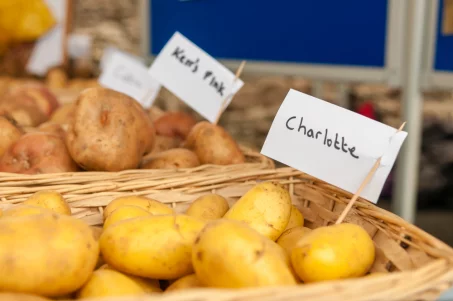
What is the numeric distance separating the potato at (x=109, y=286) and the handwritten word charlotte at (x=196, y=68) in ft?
2.04

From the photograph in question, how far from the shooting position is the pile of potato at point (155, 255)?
0.62 metres

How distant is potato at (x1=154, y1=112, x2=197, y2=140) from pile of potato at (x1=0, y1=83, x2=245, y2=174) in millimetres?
112

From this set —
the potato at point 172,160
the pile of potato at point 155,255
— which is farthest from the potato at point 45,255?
the potato at point 172,160

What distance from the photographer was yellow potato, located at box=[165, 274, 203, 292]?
682 mm

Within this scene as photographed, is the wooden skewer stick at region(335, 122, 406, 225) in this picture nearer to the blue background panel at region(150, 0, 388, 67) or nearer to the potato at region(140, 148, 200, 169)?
the potato at region(140, 148, 200, 169)

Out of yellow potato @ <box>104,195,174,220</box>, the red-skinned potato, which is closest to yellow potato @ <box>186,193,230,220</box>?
yellow potato @ <box>104,195,174,220</box>

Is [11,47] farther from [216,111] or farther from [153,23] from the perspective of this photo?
[216,111]

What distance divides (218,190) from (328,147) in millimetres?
241

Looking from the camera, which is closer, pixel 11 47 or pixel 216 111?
pixel 216 111

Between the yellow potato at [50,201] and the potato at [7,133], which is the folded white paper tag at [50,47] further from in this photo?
the yellow potato at [50,201]

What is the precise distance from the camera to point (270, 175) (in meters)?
1.04

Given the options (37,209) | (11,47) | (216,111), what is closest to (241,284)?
(37,209)

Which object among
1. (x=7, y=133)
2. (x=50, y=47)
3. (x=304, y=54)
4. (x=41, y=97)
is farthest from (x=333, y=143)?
(x=50, y=47)

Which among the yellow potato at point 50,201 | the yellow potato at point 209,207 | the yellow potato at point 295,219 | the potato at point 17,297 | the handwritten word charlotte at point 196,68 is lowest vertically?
the yellow potato at point 295,219
